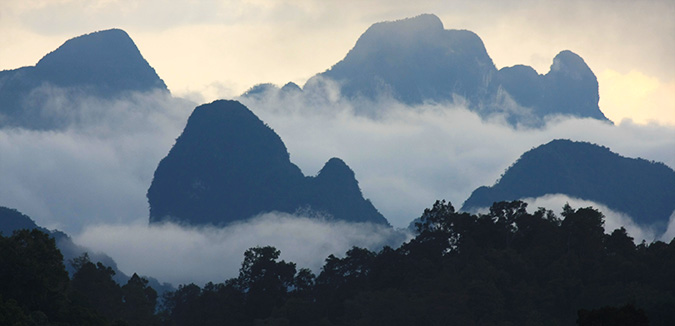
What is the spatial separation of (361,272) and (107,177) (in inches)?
5042

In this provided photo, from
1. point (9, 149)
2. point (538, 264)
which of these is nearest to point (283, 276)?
point (538, 264)

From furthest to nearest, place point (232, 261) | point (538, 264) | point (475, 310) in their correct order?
point (232, 261)
point (538, 264)
point (475, 310)

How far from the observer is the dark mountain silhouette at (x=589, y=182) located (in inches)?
5802

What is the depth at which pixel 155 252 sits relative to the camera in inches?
5969

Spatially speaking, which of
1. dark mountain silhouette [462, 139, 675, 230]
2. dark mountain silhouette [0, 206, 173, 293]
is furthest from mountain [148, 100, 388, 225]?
dark mountain silhouette [0, 206, 173, 293]

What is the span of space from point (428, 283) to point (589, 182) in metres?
86.7

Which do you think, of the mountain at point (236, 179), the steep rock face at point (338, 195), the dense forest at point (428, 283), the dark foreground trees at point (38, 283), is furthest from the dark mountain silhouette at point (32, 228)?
the dark foreground trees at point (38, 283)

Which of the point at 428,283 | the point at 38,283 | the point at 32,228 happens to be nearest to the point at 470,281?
the point at 428,283

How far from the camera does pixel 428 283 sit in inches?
2677

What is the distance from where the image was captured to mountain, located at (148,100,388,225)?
153 meters

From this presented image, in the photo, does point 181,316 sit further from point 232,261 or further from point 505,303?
point 232,261

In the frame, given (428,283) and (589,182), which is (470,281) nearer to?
(428,283)

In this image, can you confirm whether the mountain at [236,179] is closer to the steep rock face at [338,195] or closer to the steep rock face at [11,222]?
the steep rock face at [338,195]

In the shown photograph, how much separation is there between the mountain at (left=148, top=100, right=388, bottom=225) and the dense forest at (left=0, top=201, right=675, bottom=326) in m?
70.0
